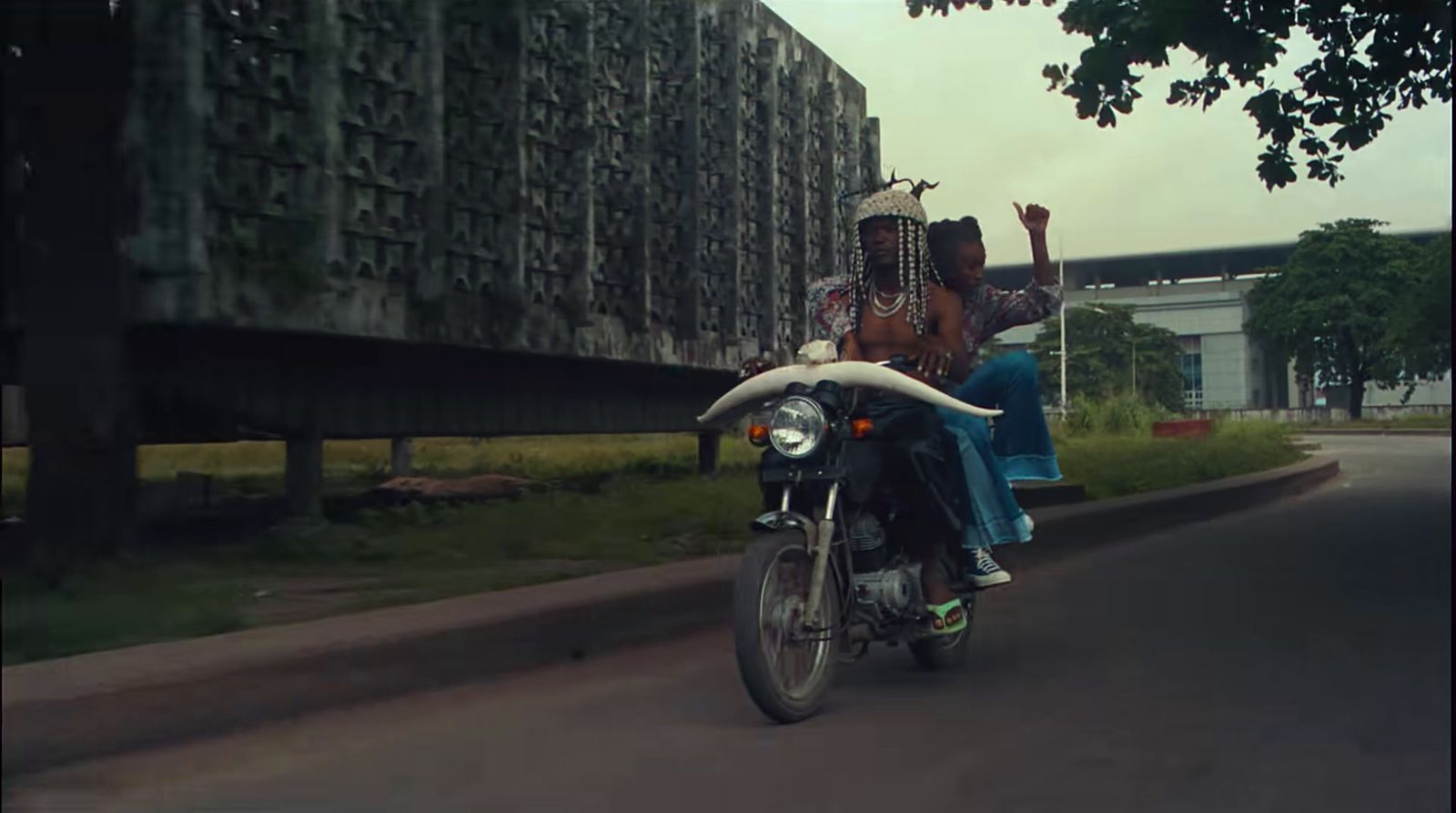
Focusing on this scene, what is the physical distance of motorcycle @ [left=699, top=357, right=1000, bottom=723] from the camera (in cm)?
456

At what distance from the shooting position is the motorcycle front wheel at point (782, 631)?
4.47 meters

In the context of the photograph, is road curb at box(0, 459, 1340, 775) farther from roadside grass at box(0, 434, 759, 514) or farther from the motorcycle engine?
roadside grass at box(0, 434, 759, 514)

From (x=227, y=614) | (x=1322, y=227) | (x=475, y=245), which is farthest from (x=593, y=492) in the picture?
(x=1322, y=227)

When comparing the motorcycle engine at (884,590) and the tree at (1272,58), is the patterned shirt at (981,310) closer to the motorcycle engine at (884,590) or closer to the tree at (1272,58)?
the motorcycle engine at (884,590)

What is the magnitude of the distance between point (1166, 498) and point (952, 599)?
8445 mm

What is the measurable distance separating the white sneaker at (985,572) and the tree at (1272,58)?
19.5ft

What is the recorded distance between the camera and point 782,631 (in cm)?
464

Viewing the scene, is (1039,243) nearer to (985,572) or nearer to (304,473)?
(985,572)

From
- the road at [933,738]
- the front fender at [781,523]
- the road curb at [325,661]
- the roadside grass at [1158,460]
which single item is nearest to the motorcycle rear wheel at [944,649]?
the road at [933,738]

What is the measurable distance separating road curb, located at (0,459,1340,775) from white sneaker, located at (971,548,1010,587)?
1.53 m

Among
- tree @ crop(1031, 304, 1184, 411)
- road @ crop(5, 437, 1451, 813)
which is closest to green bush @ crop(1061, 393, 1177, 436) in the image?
road @ crop(5, 437, 1451, 813)

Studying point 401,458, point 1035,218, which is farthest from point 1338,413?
point 1035,218

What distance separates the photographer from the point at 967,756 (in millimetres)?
4305

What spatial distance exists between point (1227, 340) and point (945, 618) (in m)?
74.0
